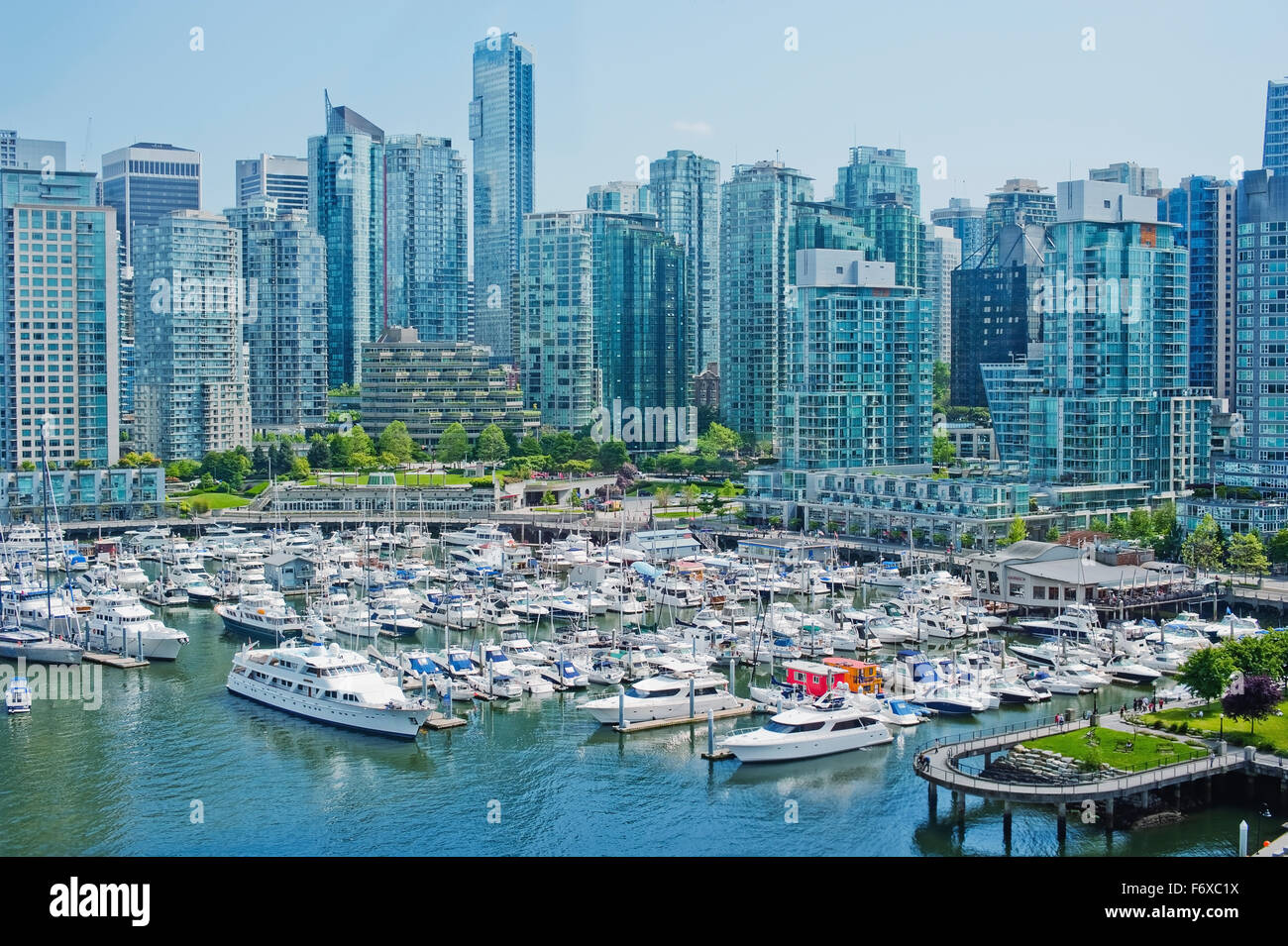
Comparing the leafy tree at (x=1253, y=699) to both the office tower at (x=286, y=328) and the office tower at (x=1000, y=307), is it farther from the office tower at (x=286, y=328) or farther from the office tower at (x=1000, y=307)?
the office tower at (x=286, y=328)

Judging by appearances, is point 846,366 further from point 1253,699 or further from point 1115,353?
point 1253,699

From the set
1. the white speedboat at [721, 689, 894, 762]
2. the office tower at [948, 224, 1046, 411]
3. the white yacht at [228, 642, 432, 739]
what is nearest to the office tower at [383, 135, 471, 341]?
the office tower at [948, 224, 1046, 411]

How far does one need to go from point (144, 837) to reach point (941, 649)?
8.36 m

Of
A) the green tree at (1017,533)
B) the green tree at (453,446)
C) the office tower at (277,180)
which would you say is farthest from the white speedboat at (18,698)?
the office tower at (277,180)

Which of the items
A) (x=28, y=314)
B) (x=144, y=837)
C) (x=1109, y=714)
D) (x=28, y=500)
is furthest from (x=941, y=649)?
(x=28, y=314)

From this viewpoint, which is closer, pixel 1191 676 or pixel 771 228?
pixel 1191 676

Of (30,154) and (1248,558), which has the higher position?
(30,154)

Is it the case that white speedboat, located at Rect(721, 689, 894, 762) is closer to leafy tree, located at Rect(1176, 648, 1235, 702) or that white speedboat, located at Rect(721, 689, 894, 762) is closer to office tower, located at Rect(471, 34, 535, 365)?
leafy tree, located at Rect(1176, 648, 1235, 702)

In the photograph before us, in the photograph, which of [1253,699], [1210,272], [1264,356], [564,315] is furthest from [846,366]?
[1253,699]

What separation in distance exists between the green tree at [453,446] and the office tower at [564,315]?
3488 mm

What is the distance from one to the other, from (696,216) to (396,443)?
17.8 metres

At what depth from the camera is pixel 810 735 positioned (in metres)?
10.5

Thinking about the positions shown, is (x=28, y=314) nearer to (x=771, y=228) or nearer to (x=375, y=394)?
(x=375, y=394)
